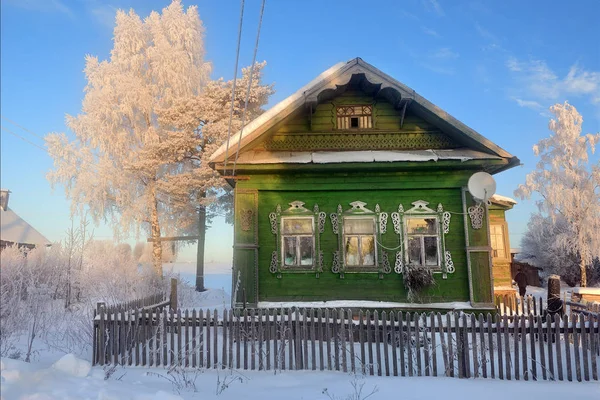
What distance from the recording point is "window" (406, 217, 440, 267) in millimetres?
10570

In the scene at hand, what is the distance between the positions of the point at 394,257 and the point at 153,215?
15857 millimetres

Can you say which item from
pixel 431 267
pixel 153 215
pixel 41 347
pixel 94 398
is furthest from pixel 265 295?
pixel 153 215

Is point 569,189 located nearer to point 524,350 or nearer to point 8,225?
point 524,350

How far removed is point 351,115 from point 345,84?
0.93m

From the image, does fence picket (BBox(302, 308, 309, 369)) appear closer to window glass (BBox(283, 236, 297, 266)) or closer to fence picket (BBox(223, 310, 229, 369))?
fence picket (BBox(223, 310, 229, 369))

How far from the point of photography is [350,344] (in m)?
7.14

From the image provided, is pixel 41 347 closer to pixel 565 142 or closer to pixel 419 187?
pixel 419 187

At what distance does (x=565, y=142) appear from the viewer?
28969 mm

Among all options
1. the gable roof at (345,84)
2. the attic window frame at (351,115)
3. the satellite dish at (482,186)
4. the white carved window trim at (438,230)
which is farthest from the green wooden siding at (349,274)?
the attic window frame at (351,115)

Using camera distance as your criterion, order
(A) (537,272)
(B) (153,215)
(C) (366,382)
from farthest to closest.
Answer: (A) (537,272), (B) (153,215), (C) (366,382)

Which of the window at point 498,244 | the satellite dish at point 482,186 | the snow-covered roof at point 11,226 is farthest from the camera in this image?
the window at point 498,244

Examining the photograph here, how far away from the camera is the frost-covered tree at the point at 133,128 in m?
21.3

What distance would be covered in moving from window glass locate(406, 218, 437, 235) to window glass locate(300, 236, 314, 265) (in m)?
2.56

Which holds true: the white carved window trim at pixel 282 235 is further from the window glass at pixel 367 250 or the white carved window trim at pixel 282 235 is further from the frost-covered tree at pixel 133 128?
the frost-covered tree at pixel 133 128
